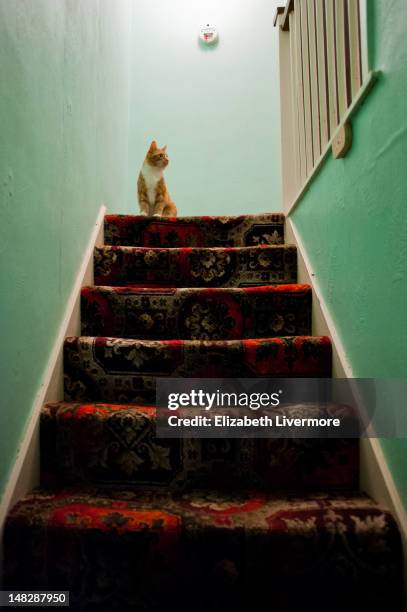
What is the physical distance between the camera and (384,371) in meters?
0.77

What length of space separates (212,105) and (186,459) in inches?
106

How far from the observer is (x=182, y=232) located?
5.32ft

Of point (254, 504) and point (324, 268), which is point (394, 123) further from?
point (254, 504)

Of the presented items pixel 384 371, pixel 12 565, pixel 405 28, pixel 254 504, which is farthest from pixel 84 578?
pixel 405 28

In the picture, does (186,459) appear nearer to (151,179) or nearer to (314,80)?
(314,80)

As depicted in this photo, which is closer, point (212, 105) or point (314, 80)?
point (314, 80)

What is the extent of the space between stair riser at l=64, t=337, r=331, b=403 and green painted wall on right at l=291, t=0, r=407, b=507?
0.14 metres

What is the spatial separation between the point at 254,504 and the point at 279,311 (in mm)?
638

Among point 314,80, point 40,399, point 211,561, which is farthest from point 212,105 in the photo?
point 211,561

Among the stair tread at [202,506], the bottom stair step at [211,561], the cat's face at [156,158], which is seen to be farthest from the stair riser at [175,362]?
the cat's face at [156,158]

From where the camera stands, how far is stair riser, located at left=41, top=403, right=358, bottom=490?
0.86 metres

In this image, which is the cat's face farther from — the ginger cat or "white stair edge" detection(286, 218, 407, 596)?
"white stair edge" detection(286, 218, 407, 596)

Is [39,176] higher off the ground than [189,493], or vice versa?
[39,176]

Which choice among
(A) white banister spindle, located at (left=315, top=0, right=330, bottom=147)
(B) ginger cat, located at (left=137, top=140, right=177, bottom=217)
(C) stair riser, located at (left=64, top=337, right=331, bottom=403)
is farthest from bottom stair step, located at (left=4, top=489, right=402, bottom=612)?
(B) ginger cat, located at (left=137, top=140, right=177, bottom=217)
